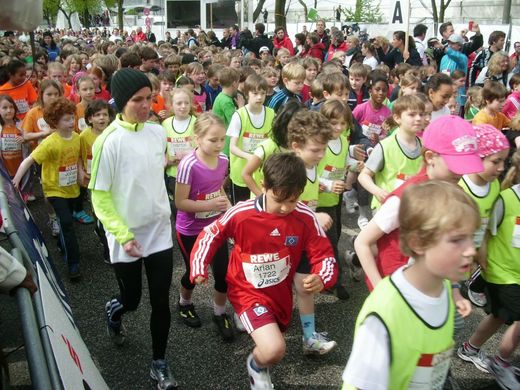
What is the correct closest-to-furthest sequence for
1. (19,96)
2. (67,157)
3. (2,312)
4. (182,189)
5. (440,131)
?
1. (440,131)
2. (182,189)
3. (2,312)
4. (67,157)
5. (19,96)

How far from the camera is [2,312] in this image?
4441 millimetres

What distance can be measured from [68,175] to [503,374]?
4117mm

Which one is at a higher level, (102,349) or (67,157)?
(67,157)

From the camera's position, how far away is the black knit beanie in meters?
3.19

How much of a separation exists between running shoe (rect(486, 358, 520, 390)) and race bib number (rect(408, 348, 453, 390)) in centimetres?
185

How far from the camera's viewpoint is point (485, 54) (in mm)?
11812

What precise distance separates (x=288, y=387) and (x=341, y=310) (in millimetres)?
1187

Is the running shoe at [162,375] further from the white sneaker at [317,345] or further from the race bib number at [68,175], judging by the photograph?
the race bib number at [68,175]

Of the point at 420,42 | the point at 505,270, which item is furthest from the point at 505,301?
the point at 420,42

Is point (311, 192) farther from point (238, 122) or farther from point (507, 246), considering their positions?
point (238, 122)

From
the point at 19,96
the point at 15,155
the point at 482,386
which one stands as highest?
the point at 19,96

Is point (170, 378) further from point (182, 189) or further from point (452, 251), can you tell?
point (452, 251)

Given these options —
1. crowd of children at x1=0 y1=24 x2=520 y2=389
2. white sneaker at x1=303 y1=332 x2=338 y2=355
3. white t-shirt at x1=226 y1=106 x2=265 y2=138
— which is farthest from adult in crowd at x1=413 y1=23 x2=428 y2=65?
white sneaker at x1=303 y1=332 x2=338 y2=355

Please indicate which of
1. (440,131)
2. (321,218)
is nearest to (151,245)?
(321,218)
